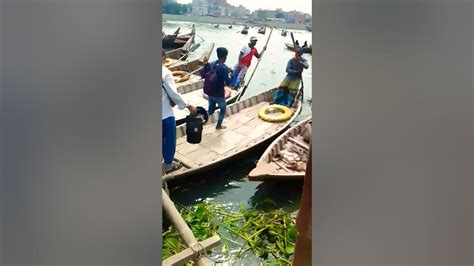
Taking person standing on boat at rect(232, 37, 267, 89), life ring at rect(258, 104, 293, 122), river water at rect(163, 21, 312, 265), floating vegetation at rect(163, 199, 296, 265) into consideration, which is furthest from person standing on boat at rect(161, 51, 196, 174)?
life ring at rect(258, 104, 293, 122)

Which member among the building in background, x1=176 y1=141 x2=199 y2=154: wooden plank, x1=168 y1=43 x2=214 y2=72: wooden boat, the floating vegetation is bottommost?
the floating vegetation

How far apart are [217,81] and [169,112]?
2.05 feet

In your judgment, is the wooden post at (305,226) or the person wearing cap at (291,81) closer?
the wooden post at (305,226)

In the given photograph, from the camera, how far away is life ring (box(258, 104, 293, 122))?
2.17m

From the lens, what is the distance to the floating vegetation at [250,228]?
148 cm

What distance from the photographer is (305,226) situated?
50cm

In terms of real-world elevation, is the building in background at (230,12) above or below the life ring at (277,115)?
above

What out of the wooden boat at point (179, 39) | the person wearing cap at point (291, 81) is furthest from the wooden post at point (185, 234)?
the person wearing cap at point (291, 81)

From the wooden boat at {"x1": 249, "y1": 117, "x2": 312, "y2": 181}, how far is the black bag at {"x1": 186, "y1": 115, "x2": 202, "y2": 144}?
12.0 inches

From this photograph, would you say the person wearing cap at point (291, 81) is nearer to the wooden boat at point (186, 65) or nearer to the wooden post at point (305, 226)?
the wooden boat at point (186, 65)

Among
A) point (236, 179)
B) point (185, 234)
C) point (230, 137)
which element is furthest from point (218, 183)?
point (185, 234)

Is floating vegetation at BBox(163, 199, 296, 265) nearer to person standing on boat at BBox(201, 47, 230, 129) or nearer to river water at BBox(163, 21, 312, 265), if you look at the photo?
river water at BBox(163, 21, 312, 265)

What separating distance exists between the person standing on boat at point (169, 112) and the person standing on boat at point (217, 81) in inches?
9.7
